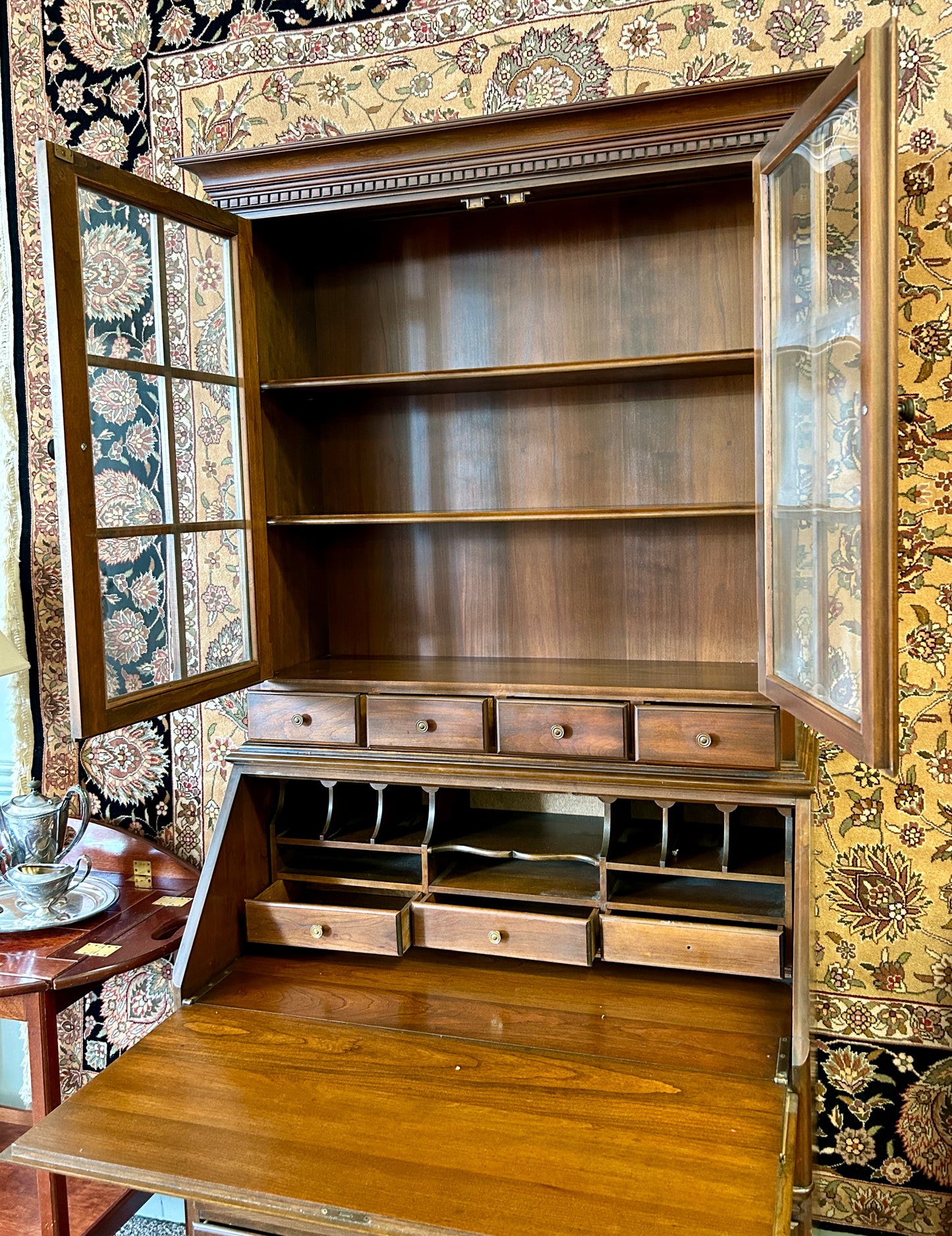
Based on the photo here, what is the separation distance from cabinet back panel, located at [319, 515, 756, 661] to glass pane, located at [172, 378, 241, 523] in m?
0.32

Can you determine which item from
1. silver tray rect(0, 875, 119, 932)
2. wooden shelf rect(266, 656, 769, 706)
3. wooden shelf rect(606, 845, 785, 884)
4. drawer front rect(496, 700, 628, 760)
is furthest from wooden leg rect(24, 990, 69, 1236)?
wooden shelf rect(606, 845, 785, 884)

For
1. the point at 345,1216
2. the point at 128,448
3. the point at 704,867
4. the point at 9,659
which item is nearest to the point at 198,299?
the point at 128,448

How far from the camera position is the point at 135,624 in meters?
1.66

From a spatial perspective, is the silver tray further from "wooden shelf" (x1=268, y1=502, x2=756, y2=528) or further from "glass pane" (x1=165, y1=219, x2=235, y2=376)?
"glass pane" (x1=165, y1=219, x2=235, y2=376)

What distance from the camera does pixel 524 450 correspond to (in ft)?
6.89

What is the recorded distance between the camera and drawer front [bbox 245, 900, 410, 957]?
5.87 feet

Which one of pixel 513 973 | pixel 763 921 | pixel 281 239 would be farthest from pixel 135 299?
pixel 763 921

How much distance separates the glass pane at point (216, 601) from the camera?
1.84 meters

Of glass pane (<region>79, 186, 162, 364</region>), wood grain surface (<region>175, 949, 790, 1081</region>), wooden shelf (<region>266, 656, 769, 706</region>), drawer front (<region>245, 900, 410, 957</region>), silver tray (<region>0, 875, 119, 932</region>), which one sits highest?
glass pane (<region>79, 186, 162, 364</region>)

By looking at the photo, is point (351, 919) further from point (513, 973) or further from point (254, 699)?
point (254, 699)

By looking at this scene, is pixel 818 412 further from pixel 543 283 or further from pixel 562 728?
pixel 543 283

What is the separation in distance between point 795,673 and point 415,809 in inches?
35.2

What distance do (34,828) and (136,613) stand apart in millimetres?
700

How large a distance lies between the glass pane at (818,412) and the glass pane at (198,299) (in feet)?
3.23
